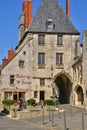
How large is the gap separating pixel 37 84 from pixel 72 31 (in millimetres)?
9847

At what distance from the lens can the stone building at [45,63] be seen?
169 ft

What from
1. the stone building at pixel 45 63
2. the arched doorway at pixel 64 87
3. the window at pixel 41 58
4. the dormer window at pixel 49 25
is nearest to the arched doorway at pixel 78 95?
the stone building at pixel 45 63

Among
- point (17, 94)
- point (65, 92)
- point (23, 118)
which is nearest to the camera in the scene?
point (23, 118)

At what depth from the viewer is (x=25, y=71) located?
51.9 meters

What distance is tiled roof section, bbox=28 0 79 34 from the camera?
175ft

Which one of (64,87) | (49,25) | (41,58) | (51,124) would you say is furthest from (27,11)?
(51,124)

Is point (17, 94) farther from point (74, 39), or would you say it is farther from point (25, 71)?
point (74, 39)

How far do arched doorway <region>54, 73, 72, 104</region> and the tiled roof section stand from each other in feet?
23.3

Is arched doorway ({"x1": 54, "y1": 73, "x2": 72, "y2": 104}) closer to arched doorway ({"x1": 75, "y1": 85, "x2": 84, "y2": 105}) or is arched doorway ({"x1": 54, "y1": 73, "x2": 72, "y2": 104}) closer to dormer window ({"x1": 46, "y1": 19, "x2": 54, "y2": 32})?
arched doorway ({"x1": 75, "y1": 85, "x2": 84, "y2": 105})

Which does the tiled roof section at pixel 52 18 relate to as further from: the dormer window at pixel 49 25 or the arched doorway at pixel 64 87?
the arched doorway at pixel 64 87

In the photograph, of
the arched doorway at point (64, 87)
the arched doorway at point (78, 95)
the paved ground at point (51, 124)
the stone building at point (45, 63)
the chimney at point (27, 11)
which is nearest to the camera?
the paved ground at point (51, 124)

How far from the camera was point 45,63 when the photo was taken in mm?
52438

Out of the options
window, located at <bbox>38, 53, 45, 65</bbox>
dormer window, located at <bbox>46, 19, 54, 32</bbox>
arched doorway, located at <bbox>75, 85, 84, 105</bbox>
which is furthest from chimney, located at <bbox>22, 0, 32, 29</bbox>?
arched doorway, located at <bbox>75, 85, 84, 105</bbox>

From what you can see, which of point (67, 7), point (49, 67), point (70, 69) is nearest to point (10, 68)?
point (49, 67)
